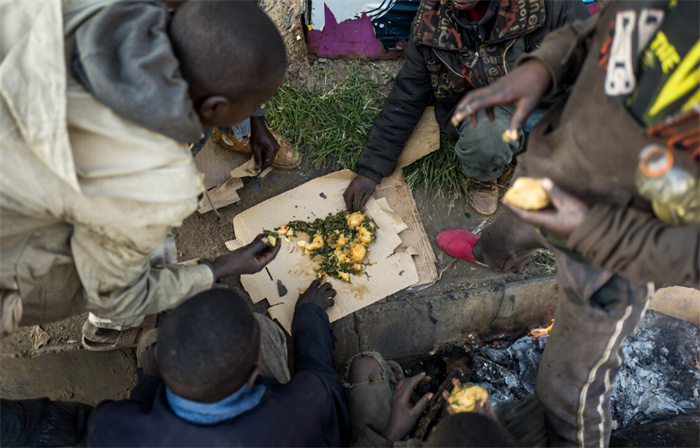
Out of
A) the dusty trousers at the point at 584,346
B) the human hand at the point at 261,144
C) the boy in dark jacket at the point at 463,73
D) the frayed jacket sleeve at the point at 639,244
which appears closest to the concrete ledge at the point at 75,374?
the human hand at the point at 261,144

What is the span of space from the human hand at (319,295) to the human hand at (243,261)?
444 mm

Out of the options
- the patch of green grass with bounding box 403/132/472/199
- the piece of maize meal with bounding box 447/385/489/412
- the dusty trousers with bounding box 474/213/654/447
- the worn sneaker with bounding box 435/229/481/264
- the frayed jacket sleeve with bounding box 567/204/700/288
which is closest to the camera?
the frayed jacket sleeve with bounding box 567/204/700/288

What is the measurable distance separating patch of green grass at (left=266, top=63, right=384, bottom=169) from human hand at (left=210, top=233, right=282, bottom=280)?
1.08 m

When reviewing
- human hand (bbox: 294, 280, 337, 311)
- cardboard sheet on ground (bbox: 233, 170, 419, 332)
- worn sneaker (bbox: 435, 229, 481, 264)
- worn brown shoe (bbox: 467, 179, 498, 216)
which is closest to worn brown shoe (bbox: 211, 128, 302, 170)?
cardboard sheet on ground (bbox: 233, 170, 419, 332)


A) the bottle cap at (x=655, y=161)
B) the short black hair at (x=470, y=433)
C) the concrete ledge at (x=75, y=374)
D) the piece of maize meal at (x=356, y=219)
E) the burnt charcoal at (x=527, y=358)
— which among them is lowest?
the concrete ledge at (x=75, y=374)

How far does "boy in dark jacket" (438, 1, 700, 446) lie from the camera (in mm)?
1416

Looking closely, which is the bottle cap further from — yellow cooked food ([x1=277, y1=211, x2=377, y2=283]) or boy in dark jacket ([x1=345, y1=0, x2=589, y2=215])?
yellow cooked food ([x1=277, y1=211, x2=377, y2=283])

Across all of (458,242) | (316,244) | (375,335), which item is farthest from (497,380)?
(316,244)

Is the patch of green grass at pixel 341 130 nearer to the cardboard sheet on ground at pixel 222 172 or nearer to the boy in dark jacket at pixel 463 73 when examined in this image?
the boy in dark jacket at pixel 463 73

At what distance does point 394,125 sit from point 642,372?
2.01m

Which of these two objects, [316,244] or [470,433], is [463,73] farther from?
[470,433]

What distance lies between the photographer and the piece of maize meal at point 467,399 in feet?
6.54

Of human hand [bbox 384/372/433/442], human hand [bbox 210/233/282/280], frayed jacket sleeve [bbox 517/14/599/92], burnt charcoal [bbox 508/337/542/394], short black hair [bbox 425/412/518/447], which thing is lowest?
burnt charcoal [bbox 508/337/542/394]

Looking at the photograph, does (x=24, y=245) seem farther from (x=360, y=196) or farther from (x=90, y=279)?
(x=360, y=196)
